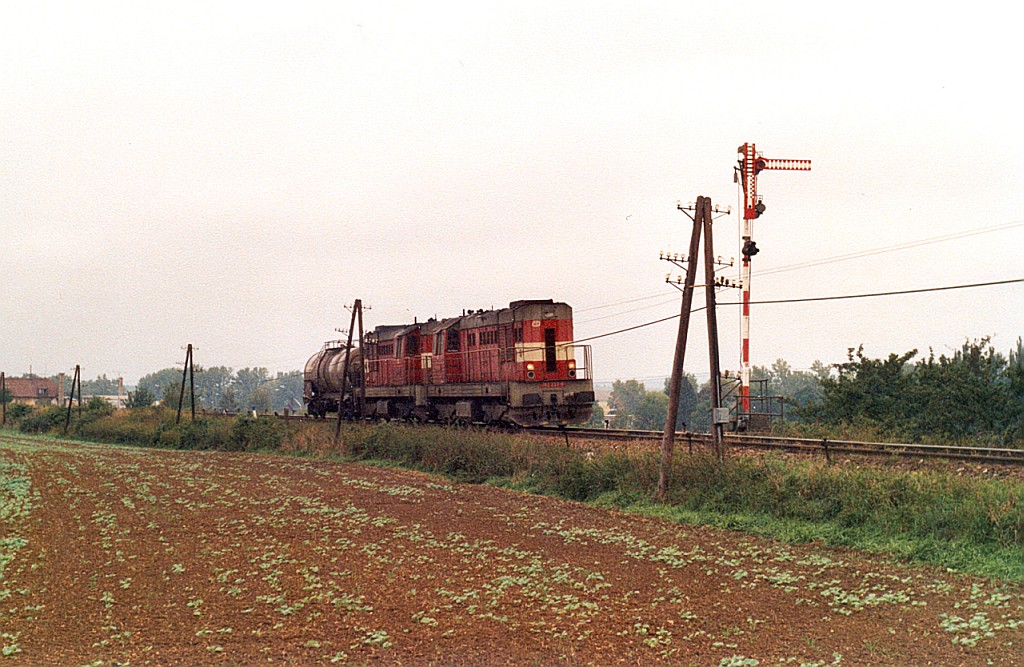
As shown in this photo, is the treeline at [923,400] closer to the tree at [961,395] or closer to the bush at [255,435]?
the tree at [961,395]

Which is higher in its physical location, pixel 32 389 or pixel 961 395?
pixel 32 389

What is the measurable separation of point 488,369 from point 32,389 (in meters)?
131

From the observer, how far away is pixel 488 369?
96.4 ft

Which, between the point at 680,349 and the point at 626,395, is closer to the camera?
the point at 680,349

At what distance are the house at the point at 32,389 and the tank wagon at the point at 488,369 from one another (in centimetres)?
11257

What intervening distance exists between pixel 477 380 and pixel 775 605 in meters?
20.6

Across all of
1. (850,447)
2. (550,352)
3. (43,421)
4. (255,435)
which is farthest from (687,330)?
(43,421)

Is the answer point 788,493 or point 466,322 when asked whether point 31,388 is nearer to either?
point 466,322

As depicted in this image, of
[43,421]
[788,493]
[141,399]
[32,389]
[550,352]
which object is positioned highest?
[32,389]

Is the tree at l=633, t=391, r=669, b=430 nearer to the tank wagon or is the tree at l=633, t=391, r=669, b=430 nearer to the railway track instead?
the tank wagon

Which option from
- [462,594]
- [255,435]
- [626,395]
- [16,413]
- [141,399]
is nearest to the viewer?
[462,594]

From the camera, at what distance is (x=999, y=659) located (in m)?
7.98

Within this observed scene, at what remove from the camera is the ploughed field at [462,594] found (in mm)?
8586

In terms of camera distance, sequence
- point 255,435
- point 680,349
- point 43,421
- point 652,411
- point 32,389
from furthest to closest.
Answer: point 32,389 < point 652,411 < point 43,421 < point 255,435 < point 680,349
